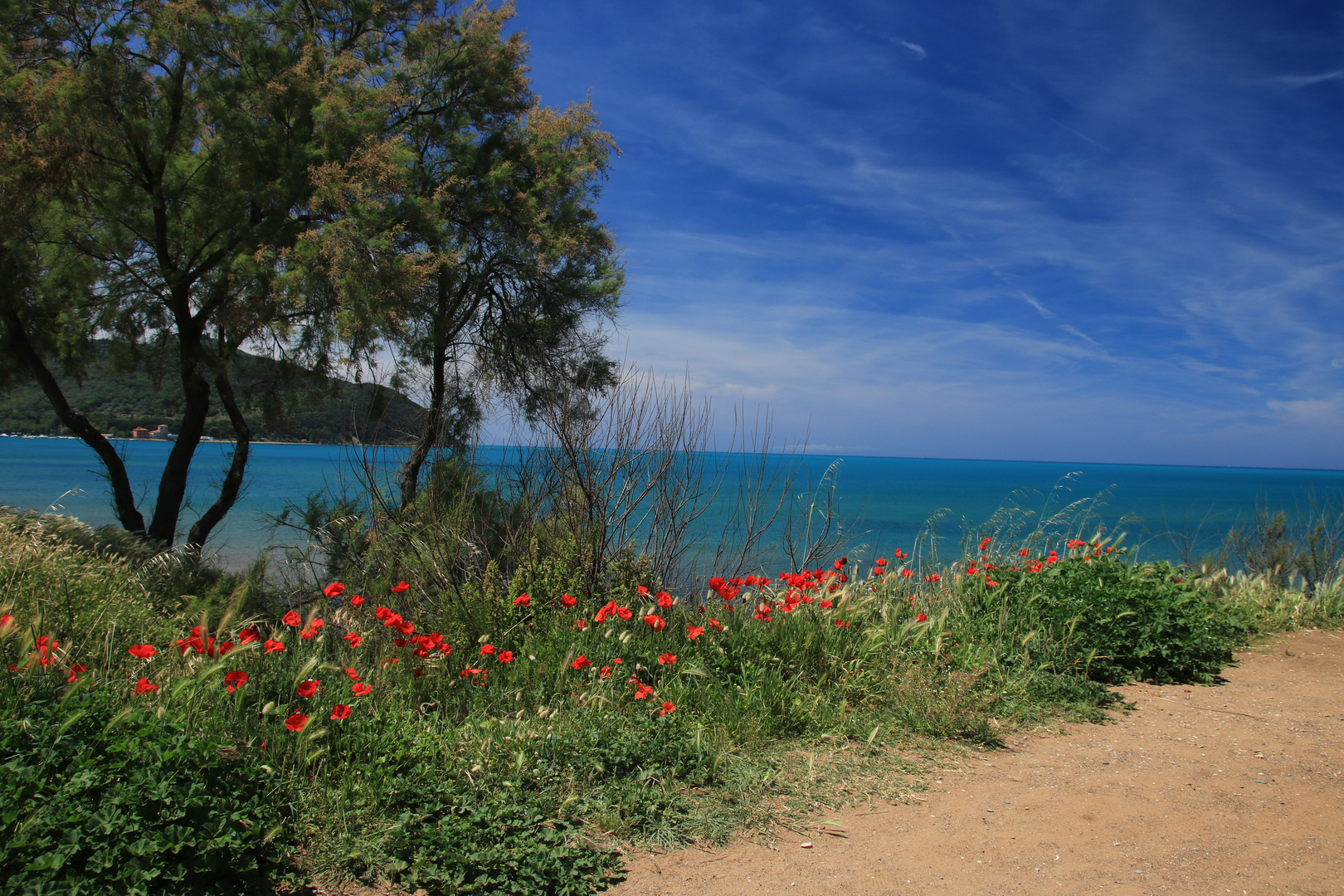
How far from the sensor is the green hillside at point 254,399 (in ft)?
37.1

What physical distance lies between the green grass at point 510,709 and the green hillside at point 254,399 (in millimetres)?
5346

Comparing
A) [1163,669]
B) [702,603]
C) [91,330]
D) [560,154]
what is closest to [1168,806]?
[1163,669]

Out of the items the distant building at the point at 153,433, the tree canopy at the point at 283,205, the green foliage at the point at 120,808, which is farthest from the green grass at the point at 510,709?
the distant building at the point at 153,433

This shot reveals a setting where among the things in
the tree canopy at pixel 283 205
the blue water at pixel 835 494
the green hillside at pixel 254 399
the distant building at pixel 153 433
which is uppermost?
the tree canopy at pixel 283 205

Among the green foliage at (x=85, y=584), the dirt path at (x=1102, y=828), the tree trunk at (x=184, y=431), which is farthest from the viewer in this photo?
the tree trunk at (x=184, y=431)

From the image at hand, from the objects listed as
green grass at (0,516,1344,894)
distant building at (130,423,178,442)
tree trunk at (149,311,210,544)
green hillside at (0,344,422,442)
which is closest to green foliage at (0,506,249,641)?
green grass at (0,516,1344,894)

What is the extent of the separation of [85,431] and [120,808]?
10.9 meters

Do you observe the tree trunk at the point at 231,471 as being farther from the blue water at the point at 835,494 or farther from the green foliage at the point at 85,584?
the green foliage at the point at 85,584

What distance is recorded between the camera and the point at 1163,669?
5434 mm

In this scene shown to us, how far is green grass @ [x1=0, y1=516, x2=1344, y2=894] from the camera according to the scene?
7.66 ft

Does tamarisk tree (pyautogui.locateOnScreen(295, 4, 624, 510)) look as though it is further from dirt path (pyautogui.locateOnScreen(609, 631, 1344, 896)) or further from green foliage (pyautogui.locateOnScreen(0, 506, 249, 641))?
dirt path (pyautogui.locateOnScreen(609, 631, 1344, 896))

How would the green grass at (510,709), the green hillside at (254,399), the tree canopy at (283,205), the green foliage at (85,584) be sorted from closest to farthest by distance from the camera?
the green grass at (510,709)
the green foliage at (85,584)
the tree canopy at (283,205)
the green hillside at (254,399)

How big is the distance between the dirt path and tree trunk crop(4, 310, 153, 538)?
10.6m

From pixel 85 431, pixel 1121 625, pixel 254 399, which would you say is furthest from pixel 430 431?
pixel 1121 625
